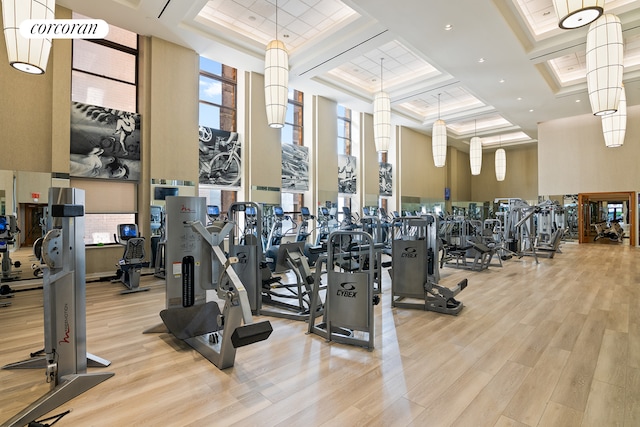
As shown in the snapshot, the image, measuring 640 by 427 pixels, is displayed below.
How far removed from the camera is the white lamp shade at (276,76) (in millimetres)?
6301

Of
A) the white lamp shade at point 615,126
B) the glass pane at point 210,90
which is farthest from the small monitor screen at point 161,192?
the white lamp shade at point 615,126

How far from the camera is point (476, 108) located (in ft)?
42.3

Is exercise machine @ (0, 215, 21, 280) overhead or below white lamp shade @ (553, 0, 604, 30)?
below

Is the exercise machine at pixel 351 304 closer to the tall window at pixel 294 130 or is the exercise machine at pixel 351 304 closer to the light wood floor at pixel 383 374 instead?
the light wood floor at pixel 383 374

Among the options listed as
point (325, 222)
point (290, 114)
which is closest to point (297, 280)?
point (325, 222)

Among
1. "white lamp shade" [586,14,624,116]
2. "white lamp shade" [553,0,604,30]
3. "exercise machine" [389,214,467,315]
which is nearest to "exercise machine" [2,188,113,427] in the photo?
"exercise machine" [389,214,467,315]

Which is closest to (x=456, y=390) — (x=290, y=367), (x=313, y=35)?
(x=290, y=367)

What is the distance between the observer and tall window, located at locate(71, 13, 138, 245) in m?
6.86

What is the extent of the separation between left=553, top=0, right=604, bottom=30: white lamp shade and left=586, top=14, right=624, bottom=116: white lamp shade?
1805 millimetres

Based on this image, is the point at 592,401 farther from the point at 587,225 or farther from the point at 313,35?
the point at 587,225

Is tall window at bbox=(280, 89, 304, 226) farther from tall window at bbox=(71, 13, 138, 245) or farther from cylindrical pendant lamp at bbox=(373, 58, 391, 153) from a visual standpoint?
tall window at bbox=(71, 13, 138, 245)

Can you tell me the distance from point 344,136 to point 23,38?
10638 millimetres

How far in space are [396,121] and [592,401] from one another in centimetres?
1299

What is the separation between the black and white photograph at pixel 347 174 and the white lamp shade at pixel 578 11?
8.51 meters
